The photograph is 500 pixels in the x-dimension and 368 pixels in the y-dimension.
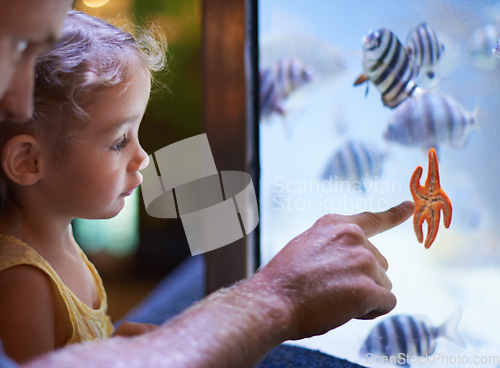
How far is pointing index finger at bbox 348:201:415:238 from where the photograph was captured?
703 mm

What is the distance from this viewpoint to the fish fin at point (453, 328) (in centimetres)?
77

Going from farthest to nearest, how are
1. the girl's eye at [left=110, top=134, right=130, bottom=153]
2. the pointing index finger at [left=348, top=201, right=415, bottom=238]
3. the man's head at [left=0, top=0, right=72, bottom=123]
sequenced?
1. the girl's eye at [left=110, top=134, right=130, bottom=153]
2. the pointing index finger at [left=348, top=201, right=415, bottom=238]
3. the man's head at [left=0, top=0, right=72, bottom=123]

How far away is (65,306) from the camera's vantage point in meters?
0.79

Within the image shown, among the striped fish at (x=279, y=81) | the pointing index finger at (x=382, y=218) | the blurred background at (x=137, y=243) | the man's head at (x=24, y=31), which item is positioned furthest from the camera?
the blurred background at (x=137, y=243)

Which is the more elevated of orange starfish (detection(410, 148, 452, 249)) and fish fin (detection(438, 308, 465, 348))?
orange starfish (detection(410, 148, 452, 249))

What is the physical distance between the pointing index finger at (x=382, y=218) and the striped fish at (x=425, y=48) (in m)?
0.21

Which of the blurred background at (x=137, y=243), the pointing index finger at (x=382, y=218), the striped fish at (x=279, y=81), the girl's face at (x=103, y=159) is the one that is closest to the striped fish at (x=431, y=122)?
the pointing index finger at (x=382, y=218)

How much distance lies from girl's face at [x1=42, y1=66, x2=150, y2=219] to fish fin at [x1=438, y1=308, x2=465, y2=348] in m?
0.56

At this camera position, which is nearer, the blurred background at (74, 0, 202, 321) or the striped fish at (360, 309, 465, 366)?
the striped fish at (360, 309, 465, 366)

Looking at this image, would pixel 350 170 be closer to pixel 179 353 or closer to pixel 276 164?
pixel 276 164

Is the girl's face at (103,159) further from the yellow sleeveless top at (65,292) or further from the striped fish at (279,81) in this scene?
the striped fish at (279,81)

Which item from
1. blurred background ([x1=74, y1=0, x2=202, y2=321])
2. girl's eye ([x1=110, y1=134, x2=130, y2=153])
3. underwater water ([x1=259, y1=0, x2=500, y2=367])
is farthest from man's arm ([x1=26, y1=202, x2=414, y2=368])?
blurred background ([x1=74, y1=0, x2=202, y2=321])

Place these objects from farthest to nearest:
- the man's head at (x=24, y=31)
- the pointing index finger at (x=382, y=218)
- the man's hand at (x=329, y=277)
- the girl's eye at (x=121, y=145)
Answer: the girl's eye at (x=121, y=145)
the pointing index finger at (x=382, y=218)
the man's hand at (x=329, y=277)
the man's head at (x=24, y=31)

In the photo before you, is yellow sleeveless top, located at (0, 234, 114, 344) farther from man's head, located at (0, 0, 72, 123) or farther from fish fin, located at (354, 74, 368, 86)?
fish fin, located at (354, 74, 368, 86)
